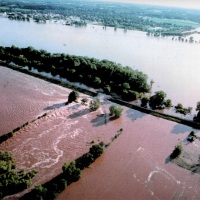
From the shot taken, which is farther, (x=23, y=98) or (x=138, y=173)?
(x=23, y=98)

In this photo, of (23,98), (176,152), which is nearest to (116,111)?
(176,152)

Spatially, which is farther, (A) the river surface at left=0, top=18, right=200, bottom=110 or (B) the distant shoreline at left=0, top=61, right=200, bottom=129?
(A) the river surface at left=0, top=18, right=200, bottom=110

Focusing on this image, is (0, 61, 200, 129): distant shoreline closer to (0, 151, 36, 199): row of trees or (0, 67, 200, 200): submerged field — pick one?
(0, 67, 200, 200): submerged field

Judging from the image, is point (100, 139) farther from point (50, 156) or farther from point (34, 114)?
point (34, 114)

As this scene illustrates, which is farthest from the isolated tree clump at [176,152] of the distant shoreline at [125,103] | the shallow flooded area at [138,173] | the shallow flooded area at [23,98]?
the shallow flooded area at [23,98]

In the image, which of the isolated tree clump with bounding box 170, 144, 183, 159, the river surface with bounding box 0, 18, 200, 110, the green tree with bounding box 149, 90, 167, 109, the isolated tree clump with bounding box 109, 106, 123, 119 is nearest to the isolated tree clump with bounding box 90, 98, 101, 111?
the isolated tree clump with bounding box 109, 106, 123, 119

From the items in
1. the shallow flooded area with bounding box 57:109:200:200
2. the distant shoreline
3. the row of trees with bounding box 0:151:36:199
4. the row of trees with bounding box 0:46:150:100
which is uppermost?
the row of trees with bounding box 0:46:150:100

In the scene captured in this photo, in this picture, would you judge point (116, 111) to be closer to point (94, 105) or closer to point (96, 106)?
point (96, 106)
